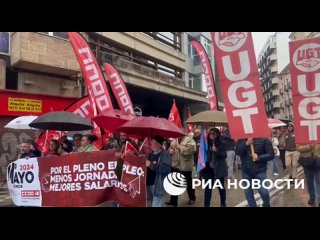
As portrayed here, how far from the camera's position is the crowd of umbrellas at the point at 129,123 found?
5.50 m

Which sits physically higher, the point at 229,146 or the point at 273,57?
the point at 273,57

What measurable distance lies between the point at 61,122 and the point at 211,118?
8.60ft

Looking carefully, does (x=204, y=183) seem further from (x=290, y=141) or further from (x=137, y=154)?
(x=290, y=141)

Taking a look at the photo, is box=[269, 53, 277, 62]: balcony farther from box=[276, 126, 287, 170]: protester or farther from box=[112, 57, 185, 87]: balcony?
box=[112, 57, 185, 87]: balcony

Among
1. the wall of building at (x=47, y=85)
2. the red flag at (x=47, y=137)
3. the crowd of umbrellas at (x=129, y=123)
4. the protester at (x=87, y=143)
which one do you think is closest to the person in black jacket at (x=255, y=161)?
the crowd of umbrellas at (x=129, y=123)

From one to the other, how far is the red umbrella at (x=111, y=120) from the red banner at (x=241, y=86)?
2030 mm

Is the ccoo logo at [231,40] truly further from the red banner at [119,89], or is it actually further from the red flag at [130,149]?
the red banner at [119,89]

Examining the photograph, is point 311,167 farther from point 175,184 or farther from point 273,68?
point 175,184

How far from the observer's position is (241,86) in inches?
216

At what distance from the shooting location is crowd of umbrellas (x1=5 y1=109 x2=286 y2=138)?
5502mm

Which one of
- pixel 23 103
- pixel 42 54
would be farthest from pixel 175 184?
pixel 42 54

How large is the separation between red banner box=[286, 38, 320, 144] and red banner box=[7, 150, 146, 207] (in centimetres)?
258

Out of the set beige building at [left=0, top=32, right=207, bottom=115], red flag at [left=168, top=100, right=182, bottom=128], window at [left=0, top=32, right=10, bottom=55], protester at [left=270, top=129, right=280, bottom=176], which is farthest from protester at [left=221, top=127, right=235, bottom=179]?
window at [left=0, top=32, right=10, bottom=55]
